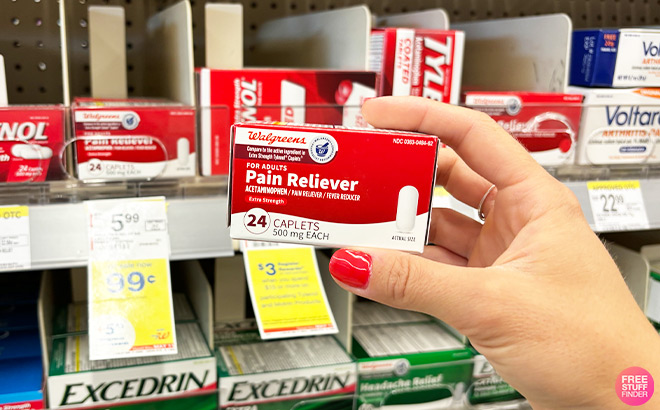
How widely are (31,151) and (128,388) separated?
472 millimetres

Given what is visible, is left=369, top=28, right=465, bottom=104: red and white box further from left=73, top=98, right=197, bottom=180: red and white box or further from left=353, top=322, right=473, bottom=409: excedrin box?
left=353, top=322, right=473, bottom=409: excedrin box

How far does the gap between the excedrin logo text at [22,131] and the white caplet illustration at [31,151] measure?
0.01 metres

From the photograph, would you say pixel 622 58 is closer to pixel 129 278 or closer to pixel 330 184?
pixel 330 184

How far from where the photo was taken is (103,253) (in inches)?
42.1

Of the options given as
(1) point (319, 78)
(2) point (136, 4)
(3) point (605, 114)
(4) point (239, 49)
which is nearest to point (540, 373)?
(1) point (319, 78)

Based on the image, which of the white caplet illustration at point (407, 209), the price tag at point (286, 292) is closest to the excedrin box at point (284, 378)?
the price tag at point (286, 292)

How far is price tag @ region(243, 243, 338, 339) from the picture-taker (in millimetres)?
1162

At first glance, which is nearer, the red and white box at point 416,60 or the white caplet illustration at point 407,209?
the white caplet illustration at point 407,209

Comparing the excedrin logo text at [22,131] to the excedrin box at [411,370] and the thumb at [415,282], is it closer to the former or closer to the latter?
the thumb at [415,282]

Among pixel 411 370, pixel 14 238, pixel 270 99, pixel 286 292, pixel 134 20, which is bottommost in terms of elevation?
pixel 411 370

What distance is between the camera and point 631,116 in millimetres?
1355

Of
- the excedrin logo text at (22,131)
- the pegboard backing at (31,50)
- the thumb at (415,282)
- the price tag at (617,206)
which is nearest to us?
the thumb at (415,282)

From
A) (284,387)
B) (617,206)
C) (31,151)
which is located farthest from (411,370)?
(31,151)

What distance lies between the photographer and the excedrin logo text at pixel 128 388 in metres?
1.15
